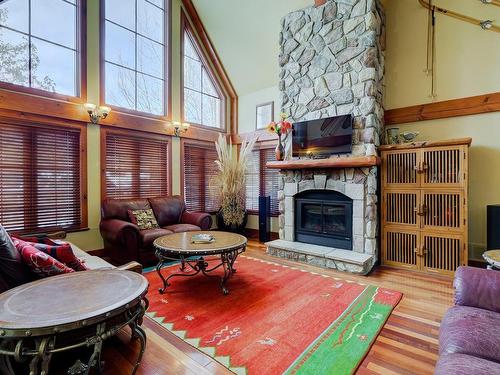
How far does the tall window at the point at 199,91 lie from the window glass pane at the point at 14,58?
264 cm

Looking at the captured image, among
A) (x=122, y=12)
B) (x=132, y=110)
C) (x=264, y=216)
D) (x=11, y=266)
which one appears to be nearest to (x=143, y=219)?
(x=132, y=110)

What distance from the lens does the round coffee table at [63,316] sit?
1286 millimetres

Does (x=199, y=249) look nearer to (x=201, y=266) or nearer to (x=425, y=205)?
(x=201, y=266)

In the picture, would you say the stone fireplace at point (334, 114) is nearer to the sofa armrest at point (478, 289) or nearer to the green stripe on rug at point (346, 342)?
the green stripe on rug at point (346, 342)

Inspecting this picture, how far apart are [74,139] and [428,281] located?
17.3ft

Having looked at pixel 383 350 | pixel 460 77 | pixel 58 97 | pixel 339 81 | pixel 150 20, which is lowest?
pixel 383 350

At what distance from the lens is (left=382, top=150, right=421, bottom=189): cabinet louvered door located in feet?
12.1

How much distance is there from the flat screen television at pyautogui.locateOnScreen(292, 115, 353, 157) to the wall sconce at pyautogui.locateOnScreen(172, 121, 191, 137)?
2.20 metres

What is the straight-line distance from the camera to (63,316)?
135cm

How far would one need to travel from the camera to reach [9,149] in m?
3.59

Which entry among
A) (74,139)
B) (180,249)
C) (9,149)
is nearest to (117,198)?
(74,139)

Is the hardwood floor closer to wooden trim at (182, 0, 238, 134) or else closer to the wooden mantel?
the wooden mantel

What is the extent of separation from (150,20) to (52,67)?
2096 millimetres

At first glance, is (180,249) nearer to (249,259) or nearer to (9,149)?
(249,259)
